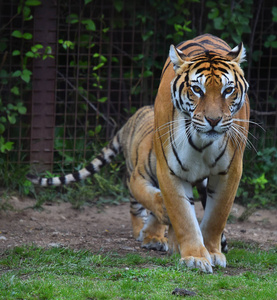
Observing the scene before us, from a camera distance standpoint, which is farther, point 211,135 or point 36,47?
point 36,47

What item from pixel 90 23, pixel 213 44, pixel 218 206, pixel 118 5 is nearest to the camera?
pixel 218 206

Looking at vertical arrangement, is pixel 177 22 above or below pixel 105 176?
above

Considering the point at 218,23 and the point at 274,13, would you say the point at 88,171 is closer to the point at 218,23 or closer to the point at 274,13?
the point at 218,23

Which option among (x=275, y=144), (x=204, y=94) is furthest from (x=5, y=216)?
(x=275, y=144)

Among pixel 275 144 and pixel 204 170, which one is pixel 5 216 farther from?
pixel 275 144

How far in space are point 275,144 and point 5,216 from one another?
3.62 m

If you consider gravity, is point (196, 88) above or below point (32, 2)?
below

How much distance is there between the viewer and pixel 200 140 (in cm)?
450

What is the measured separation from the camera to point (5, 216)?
21.4 ft

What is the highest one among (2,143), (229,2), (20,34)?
(229,2)

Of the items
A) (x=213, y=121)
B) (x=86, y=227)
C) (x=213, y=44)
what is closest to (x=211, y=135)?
(x=213, y=121)

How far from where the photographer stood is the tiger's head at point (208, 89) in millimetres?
4230

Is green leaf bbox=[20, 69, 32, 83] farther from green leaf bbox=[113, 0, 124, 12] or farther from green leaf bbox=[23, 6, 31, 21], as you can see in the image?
green leaf bbox=[113, 0, 124, 12]

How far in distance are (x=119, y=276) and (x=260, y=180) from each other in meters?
3.83
